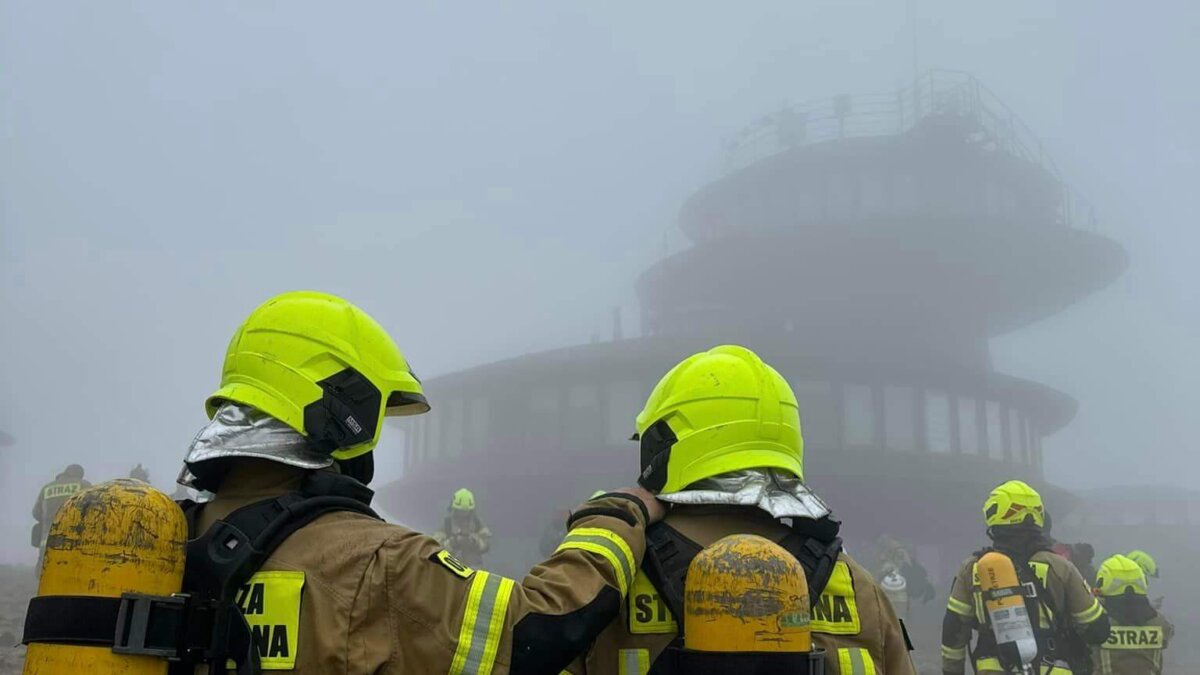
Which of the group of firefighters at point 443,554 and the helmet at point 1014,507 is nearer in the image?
the group of firefighters at point 443,554

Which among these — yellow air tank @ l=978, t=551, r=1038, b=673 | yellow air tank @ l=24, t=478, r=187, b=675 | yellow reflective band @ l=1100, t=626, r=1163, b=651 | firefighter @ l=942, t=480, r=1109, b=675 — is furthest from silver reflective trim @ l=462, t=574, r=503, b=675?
yellow reflective band @ l=1100, t=626, r=1163, b=651

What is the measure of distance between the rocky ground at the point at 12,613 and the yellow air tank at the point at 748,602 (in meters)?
6.43

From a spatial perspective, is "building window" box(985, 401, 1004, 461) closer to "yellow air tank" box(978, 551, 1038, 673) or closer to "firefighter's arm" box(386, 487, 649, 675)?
"yellow air tank" box(978, 551, 1038, 673)

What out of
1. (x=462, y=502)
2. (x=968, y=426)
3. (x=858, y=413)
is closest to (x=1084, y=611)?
(x=462, y=502)

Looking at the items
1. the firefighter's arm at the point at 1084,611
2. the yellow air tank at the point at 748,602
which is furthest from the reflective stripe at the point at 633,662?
the firefighter's arm at the point at 1084,611

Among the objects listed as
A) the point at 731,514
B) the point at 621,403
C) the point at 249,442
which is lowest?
the point at 731,514

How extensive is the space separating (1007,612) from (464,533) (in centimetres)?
921

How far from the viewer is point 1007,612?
543 centimetres

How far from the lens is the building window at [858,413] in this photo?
28.9 meters

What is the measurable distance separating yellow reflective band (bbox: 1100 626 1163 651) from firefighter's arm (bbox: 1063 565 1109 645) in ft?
6.06

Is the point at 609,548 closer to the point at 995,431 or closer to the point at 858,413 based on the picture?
the point at 858,413

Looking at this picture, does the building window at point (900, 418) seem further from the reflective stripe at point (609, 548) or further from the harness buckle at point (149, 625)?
the harness buckle at point (149, 625)

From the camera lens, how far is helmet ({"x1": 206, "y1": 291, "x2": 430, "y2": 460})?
2301 millimetres

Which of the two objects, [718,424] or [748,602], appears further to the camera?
[718,424]
